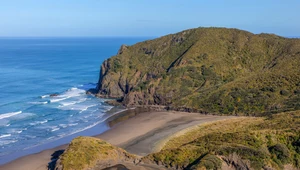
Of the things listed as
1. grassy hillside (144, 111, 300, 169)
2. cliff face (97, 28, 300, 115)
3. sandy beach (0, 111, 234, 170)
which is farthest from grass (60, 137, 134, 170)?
cliff face (97, 28, 300, 115)

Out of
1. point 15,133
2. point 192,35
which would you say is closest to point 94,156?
point 15,133

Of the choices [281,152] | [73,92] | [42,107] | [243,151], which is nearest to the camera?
[243,151]

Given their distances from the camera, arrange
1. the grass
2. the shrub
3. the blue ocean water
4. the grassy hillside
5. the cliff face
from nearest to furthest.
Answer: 1. the grassy hillside
2. the shrub
3. the grass
4. the blue ocean water
5. the cliff face

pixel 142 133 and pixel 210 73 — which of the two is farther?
pixel 210 73

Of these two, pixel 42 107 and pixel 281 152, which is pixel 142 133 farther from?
pixel 42 107

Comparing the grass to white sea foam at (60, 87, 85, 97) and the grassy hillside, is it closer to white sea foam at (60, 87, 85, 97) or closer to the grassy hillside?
the grassy hillside

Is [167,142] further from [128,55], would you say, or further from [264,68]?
[128,55]

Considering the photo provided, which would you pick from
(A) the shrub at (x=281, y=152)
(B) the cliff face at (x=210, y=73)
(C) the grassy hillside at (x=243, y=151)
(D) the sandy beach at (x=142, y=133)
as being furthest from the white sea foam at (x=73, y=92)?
(A) the shrub at (x=281, y=152)

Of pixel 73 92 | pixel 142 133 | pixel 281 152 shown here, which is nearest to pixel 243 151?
pixel 281 152
